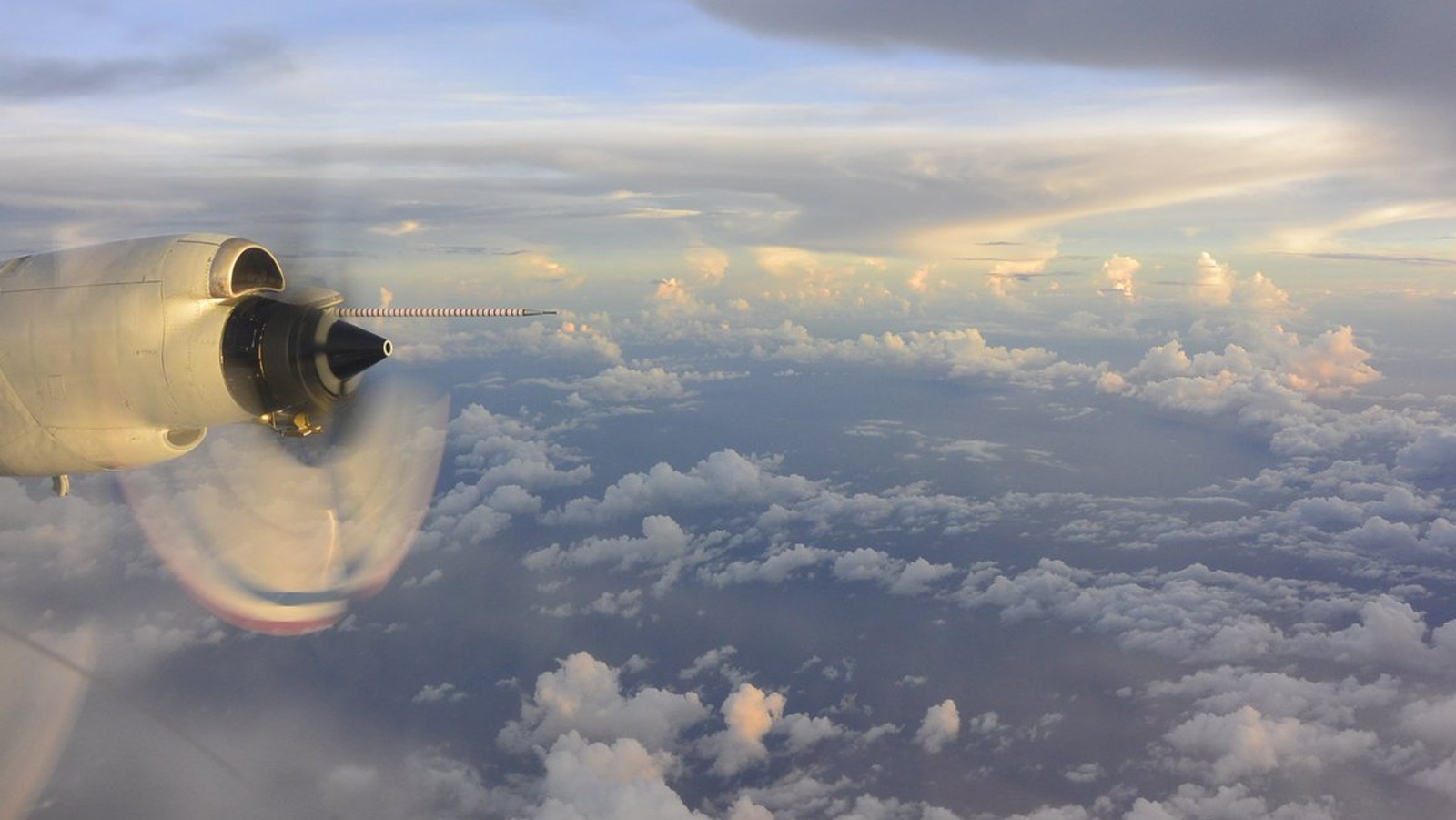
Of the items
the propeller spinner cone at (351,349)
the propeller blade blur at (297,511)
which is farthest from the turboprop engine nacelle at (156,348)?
the propeller blade blur at (297,511)

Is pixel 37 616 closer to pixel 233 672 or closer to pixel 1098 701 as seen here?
pixel 233 672

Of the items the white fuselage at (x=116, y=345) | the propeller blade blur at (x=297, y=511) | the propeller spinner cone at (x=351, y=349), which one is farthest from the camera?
the propeller blade blur at (x=297, y=511)

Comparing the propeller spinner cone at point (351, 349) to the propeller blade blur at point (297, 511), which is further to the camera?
the propeller blade blur at point (297, 511)

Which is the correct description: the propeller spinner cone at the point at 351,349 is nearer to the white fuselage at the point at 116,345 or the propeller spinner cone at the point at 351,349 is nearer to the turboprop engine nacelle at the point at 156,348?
the turboprop engine nacelle at the point at 156,348

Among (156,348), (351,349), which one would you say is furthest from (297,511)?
(351,349)

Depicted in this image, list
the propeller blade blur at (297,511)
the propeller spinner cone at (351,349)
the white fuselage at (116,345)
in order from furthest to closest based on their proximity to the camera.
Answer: the propeller blade blur at (297,511)
the propeller spinner cone at (351,349)
the white fuselage at (116,345)

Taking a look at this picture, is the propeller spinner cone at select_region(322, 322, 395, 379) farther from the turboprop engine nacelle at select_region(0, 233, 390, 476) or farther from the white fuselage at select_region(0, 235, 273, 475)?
the white fuselage at select_region(0, 235, 273, 475)

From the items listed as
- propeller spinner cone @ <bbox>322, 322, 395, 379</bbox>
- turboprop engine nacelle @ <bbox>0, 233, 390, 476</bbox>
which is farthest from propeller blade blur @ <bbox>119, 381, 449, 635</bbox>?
propeller spinner cone @ <bbox>322, 322, 395, 379</bbox>
